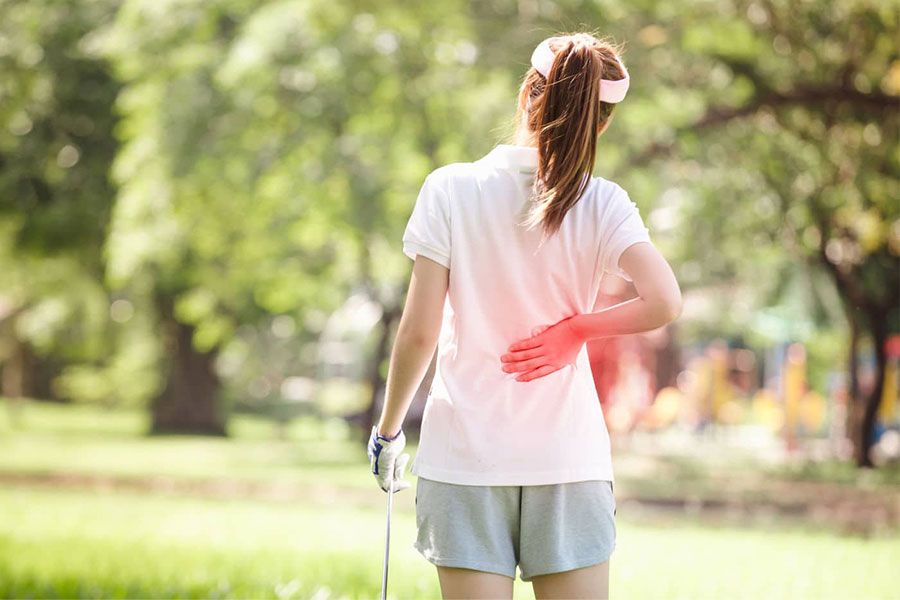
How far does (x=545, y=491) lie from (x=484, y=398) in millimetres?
237

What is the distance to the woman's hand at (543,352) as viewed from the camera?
7.77 feet

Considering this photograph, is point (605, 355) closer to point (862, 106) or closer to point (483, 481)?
point (862, 106)

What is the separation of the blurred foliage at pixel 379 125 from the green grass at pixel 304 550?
11.1 ft

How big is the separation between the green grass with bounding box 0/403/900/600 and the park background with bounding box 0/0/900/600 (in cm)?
5

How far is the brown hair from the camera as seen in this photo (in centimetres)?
238

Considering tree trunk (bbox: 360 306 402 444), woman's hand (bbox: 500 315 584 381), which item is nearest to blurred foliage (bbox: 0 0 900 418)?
tree trunk (bbox: 360 306 402 444)

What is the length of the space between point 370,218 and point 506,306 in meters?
10.4

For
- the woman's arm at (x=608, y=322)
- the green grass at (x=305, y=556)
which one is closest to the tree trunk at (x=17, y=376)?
the green grass at (x=305, y=556)

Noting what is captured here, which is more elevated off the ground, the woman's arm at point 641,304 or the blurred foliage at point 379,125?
the blurred foliage at point 379,125

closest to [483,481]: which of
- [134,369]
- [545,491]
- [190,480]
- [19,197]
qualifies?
[545,491]

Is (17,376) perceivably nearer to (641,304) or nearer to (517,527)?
(517,527)

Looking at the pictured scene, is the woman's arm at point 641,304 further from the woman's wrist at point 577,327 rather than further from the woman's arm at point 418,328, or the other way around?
the woman's arm at point 418,328

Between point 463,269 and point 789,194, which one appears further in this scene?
point 789,194

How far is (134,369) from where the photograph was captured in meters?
29.3
